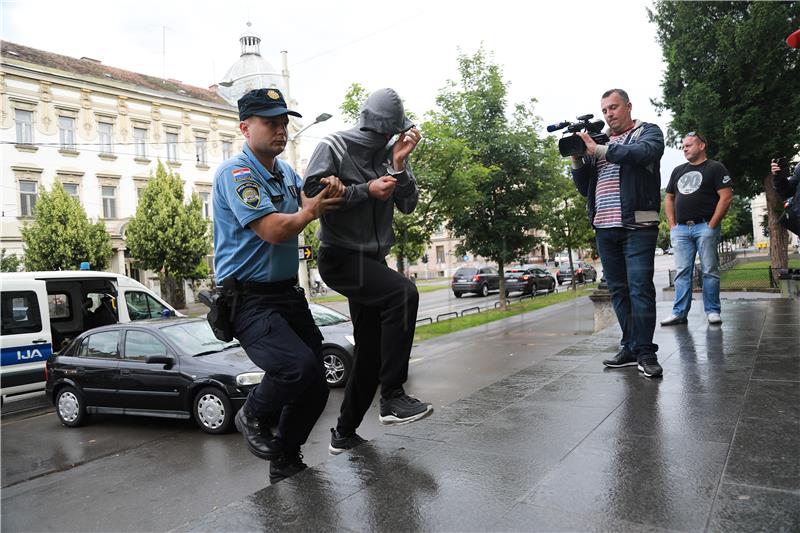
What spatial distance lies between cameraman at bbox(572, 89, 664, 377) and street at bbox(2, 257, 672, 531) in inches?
100

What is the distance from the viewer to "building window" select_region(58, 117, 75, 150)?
108ft

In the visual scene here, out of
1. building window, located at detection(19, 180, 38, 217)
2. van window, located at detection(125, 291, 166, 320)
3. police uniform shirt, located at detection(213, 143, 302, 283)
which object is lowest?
van window, located at detection(125, 291, 166, 320)

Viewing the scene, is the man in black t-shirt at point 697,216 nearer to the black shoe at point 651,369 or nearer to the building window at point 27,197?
the black shoe at point 651,369

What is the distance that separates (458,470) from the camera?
237 centimetres

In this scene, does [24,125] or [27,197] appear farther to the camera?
[27,197]

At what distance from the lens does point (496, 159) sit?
730 inches

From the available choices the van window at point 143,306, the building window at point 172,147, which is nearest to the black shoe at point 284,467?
the van window at point 143,306

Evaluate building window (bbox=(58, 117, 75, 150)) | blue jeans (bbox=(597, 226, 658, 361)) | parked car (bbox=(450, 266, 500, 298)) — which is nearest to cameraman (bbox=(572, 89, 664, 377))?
blue jeans (bbox=(597, 226, 658, 361))

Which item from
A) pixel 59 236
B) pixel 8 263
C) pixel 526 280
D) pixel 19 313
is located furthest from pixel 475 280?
pixel 19 313

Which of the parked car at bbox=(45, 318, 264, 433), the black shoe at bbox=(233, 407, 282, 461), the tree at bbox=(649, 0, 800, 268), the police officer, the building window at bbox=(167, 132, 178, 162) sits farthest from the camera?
the building window at bbox=(167, 132, 178, 162)

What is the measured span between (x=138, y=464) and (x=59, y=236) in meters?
26.3

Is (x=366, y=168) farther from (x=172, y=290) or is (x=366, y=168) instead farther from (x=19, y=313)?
(x=172, y=290)

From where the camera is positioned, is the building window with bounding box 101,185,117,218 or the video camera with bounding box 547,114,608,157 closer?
the video camera with bounding box 547,114,608,157

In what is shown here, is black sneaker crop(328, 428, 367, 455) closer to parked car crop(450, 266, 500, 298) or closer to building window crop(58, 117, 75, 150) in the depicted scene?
parked car crop(450, 266, 500, 298)
